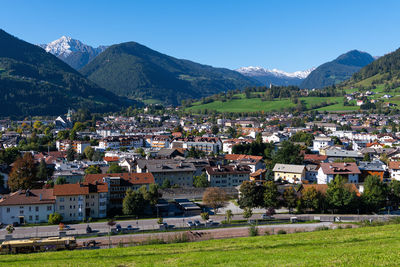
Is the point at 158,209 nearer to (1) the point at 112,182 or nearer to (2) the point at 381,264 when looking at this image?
(1) the point at 112,182

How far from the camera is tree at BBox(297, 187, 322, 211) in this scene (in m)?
44.0

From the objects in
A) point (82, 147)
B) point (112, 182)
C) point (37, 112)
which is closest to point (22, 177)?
point (112, 182)

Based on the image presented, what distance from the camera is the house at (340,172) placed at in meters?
58.9

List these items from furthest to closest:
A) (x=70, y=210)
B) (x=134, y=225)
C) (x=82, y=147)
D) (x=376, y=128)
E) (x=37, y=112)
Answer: (x=37, y=112) → (x=376, y=128) → (x=82, y=147) → (x=70, y=210) → (x=134, y=225)

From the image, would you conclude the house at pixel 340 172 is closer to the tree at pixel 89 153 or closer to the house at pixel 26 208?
the house at pixel 26 208

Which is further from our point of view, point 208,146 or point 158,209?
point 208,146

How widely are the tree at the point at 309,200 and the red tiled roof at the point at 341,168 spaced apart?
1568 cm

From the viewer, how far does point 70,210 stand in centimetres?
4153

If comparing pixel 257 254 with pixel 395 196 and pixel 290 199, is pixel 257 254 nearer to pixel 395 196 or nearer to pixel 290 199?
pixel 290 199

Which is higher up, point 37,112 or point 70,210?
point 37,112

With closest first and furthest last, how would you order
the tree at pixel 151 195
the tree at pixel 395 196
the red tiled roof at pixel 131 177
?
the tree at pixel 151 195, the tree at pixel 395 196, the red tiled roof at pixel 131 177

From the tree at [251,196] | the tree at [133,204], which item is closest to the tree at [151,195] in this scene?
the tree at [133,204]

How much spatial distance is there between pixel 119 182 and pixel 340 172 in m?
31.9

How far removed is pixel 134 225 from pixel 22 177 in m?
21.2
